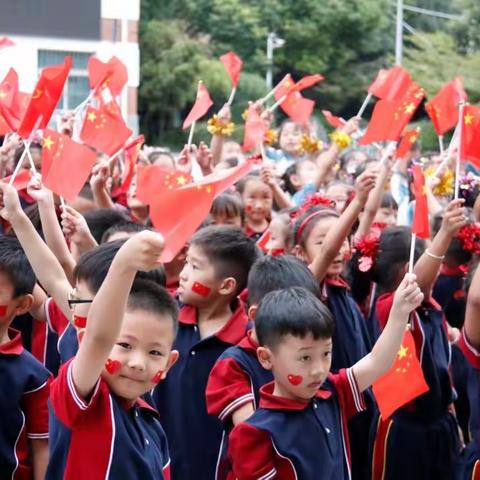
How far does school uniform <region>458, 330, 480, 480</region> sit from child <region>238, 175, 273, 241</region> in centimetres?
228

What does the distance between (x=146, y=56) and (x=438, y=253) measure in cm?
2655

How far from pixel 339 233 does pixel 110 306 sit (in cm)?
181

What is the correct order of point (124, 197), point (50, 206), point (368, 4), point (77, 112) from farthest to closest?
point (368, 4), point (124, 197), point (77, 112), point (50, 206)

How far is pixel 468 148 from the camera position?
14.3ft

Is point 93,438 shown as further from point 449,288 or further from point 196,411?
point 449,288

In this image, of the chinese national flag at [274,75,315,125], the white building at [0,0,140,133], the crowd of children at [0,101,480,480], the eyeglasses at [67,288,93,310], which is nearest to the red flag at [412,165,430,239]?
the crowd of children at [0,101,480,480]

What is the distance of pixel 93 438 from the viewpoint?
8.56ft

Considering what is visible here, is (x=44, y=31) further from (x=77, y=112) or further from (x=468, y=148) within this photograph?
(x=468, y=148)

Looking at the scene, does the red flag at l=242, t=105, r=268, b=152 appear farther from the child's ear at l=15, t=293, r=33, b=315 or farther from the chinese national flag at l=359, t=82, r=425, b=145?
the child's ear at l=15, t=293, r=33, b=315

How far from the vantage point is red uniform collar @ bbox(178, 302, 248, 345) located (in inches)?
144

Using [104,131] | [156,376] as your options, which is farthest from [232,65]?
[156,376]

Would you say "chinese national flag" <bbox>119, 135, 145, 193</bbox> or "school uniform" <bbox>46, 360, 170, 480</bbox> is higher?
"school uniform" <bbox>46, 360, 170, 480</bbox>

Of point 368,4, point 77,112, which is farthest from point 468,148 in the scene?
point 368,4

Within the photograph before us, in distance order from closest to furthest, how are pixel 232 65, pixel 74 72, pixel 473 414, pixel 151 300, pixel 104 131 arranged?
pixel 151 300 → pixel 473 414 → pixel 104 131 → pixel 232 65 → pixel 74 72
